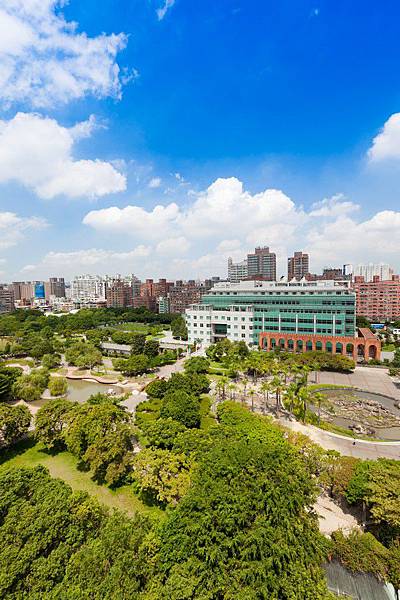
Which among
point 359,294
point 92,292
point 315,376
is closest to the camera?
point 315,376

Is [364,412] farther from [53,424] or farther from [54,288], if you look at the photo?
[54,288]

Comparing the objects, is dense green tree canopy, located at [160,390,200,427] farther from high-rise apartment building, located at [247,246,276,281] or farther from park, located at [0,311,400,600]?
high-rise apartment building, located at [247,246,276,281]

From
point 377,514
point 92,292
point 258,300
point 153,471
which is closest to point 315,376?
point 258,300

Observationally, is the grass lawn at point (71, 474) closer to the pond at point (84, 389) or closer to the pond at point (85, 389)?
the pond at point (84, 389)

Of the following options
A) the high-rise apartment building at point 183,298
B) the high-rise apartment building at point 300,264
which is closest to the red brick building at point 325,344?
the high-rise apartment building at point 183,298

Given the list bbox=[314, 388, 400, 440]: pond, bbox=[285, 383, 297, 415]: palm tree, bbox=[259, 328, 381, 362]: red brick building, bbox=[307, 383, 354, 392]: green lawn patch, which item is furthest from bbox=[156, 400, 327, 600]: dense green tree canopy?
bbox=[259, 328, 381, 362]: red brick building

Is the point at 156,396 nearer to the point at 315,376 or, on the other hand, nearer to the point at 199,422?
the point at 199,422
